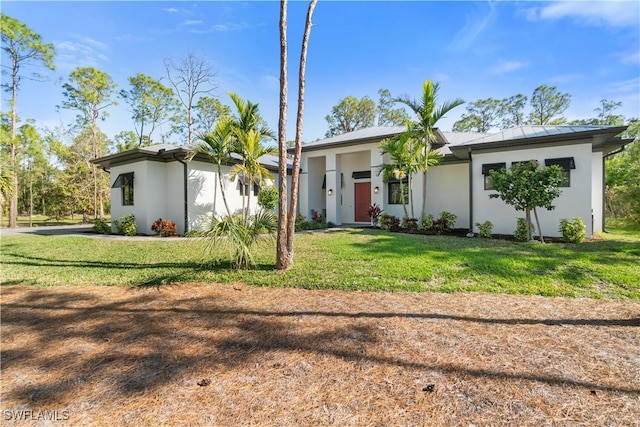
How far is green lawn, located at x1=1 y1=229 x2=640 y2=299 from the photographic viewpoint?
4875mm

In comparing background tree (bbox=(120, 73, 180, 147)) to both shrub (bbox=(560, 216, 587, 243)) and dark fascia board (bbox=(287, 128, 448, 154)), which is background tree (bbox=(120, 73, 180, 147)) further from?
shrub (bbox=(560, 216, 587, 243))

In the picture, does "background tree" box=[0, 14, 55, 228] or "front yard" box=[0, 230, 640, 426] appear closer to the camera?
"front yard" box=[0, 230, 640, 426]

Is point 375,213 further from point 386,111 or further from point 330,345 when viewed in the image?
point 386,111

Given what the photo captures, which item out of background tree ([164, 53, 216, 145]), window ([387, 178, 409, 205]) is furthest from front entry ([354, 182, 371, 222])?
background tree ([164, 53, 216, 145])

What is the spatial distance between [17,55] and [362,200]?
22.9 metres

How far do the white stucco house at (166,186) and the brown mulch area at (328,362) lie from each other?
27.4 feet

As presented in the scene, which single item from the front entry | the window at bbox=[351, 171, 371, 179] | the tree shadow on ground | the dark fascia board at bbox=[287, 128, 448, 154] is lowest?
the tree shadow on ground

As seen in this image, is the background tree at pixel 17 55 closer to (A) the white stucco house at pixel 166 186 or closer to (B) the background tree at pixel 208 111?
(A) the white stucco house at pixel 166 186

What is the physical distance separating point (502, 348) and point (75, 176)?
28716 millimetres

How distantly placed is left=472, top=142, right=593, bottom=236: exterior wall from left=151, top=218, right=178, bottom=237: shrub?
1188 cm

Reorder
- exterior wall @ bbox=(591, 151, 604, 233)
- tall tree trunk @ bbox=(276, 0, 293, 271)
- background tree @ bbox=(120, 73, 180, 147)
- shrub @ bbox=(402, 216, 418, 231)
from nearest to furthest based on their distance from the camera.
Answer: tall tree trunk @ bbox=(276, 0, 293, 271), exterior wall @ bbox=(591, 151, 604, 233), shrub @ bbox=(402, 216, 418, 231), background tree @ bbox=(120, 73, 180, 147)

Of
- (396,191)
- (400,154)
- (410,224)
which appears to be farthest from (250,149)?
(396,191)

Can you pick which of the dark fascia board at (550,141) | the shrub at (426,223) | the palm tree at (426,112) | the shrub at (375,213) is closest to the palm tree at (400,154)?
the palm tree at (426,112)

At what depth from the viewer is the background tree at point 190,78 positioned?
24047 mm
